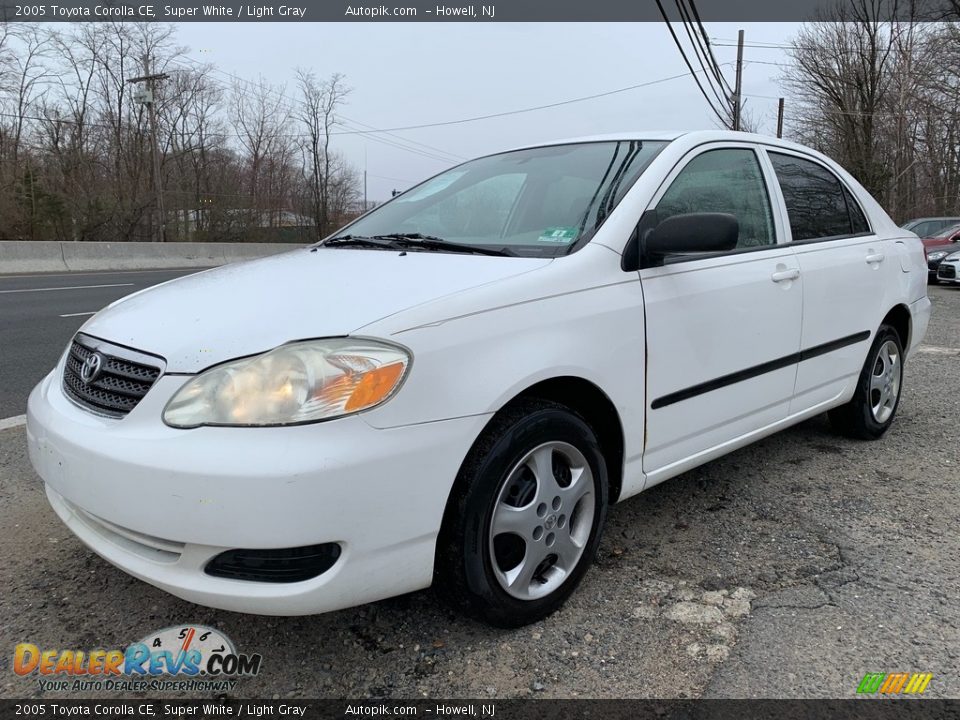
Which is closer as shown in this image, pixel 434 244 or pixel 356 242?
pixel 434 244

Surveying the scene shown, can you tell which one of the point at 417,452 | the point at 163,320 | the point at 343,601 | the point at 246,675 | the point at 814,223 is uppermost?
the point at 814,223

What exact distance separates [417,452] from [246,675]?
852mm

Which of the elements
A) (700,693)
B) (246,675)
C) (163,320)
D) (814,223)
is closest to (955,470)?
(814,223)

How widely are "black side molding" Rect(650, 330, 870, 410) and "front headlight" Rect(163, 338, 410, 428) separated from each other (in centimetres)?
110

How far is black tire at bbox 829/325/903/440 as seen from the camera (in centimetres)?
384

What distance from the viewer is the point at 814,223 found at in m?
3.50

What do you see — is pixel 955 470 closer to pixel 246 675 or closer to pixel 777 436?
pixel 777 436

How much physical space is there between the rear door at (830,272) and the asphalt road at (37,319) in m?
4.57

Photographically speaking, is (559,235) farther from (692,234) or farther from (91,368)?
(91,368)

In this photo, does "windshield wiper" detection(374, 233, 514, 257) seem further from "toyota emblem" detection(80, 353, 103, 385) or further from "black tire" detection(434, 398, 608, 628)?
"toyota emblem" detection(80, 353, 103, 385)

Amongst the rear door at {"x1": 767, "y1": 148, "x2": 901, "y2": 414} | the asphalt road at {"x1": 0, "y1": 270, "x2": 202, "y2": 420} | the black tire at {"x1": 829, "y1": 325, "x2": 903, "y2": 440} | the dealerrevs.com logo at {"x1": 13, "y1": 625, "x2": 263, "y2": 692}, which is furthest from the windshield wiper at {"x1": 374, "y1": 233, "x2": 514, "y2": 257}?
the asphalt road at {"x1": 0, "y1": 270, "x2": 202, "y2": 420}

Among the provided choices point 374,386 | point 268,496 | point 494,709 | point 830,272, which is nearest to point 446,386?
point 374,386

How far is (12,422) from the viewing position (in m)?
4.17

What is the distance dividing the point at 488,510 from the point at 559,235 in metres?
1.03
